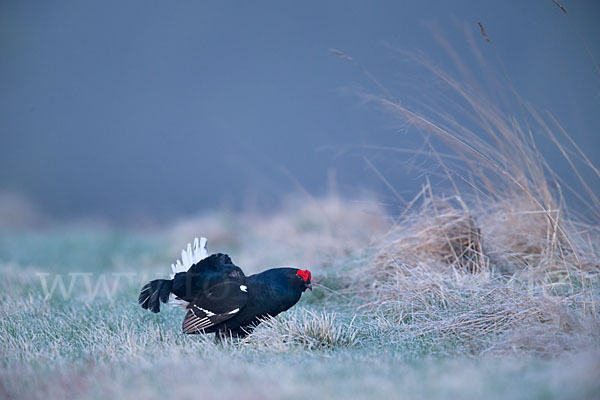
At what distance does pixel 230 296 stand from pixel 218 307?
0.11 metres

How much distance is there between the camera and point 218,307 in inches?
149

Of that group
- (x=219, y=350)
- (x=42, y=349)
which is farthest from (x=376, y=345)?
(x=42, y=349)

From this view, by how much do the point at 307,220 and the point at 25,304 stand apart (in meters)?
4.96

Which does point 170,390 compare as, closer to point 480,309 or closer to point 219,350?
point 219,350

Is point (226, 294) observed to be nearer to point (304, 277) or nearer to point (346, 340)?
point (304, 277)

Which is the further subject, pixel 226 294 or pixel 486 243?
pixel 486 243

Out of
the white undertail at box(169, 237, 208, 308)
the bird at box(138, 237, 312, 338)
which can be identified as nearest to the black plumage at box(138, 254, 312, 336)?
the bird at box(138, 237, 312, 338)

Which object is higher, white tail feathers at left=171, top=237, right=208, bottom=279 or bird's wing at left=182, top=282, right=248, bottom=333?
white tail feathers at left=171, top=237, right=208, bottom=279

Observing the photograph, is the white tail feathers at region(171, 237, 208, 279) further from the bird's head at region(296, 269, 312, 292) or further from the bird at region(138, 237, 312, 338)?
the bird's head at region(296, 269, 312, 292)

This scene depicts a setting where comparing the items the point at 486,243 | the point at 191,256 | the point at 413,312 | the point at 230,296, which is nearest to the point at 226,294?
the point at 230,296

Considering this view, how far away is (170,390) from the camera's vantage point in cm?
252

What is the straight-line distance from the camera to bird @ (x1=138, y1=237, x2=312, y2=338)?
149 inches

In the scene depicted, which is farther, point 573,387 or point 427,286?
point 427,286

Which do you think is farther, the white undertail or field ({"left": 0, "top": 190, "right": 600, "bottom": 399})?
the white undertail
